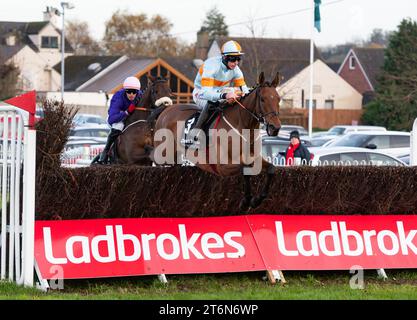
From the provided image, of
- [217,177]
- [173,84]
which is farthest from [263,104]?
[173,84]

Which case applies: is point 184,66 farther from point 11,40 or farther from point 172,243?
point 172,243

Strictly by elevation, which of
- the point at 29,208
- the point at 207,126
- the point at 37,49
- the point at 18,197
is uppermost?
the point at 37,49

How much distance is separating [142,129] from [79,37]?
105793 millimetres

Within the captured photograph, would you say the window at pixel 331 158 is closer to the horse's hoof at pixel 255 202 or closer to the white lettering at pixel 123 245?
the horse's hoof at pixel 255 202

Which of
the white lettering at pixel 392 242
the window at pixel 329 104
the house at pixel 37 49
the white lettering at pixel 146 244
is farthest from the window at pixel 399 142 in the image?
the house at pixel 37 49

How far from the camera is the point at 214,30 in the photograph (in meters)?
114

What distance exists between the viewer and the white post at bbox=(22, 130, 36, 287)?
9945 mm

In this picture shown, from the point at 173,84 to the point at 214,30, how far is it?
42.5 metres

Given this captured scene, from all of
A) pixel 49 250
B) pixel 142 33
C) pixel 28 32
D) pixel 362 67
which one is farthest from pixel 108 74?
pixel 49 250

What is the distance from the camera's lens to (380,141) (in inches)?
1099

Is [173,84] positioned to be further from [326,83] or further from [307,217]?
[307,217]

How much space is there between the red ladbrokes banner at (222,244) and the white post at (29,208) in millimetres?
165

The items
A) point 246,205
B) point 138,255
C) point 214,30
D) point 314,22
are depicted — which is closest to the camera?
point 138,255

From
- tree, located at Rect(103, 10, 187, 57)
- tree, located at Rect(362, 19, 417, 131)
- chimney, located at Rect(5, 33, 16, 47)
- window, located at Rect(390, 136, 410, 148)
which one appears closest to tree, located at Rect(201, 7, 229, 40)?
tree, located at Rect(103, 10, 187, 57)
